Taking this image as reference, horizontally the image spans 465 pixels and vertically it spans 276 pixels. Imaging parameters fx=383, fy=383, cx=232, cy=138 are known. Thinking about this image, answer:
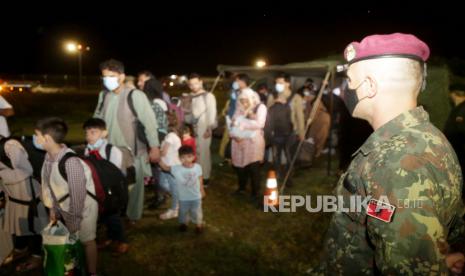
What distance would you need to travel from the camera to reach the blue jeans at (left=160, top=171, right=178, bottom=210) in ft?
19.6

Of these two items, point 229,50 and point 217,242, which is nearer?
point 217,242

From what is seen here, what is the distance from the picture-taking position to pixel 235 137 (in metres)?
6.66

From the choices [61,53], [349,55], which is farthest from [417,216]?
[61,53]

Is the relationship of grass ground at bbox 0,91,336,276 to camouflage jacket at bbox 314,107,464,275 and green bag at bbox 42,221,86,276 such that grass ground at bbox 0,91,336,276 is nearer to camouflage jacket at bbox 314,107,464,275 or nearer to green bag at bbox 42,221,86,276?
green bag at bbox 42,221,86,276

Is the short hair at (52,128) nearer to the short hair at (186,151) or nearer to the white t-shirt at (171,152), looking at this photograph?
the short hair at (186,151)

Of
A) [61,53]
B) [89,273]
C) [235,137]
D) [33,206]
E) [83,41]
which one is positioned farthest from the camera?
[83,41]

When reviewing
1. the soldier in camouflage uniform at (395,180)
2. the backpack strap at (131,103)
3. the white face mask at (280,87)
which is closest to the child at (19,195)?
the backpack strap at (131,103)

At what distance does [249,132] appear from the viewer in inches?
258

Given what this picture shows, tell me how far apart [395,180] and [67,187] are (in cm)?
289

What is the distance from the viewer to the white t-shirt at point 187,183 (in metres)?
5.34

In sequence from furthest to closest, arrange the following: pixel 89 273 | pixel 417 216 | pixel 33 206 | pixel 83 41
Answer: pixel 83 41 < pixel 33 206 < pixel 89 273 < pixel 417 216

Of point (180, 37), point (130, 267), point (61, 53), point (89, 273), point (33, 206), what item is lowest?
point (130, 267)

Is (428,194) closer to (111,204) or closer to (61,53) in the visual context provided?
(111,204)

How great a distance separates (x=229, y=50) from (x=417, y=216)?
276ft
